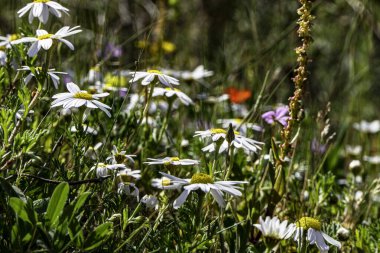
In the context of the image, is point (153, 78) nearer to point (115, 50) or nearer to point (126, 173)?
point (126, 173)

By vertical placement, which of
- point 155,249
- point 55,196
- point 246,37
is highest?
point 246,37

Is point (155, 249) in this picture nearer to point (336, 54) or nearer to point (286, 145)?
point (286, 145)

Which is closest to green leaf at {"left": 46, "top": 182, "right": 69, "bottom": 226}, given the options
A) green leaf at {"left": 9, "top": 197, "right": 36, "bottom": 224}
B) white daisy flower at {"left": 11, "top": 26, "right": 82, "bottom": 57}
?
green leaf at {"left": 9, "top": 197, "right": 36, "bottom": 224}

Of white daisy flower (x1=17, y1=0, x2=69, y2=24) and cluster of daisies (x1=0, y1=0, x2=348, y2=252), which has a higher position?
white daisy flower (x1=17, y1=0, x2=69, y2=24)

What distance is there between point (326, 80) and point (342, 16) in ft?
1.74

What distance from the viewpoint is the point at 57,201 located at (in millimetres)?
1124

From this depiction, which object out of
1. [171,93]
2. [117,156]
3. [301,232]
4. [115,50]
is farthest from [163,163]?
[115,50]

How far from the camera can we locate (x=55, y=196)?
3.68ft

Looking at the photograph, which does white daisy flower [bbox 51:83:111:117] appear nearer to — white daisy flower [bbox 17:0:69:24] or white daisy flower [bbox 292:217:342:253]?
white daisy flower [bbox 17:0:69:24]

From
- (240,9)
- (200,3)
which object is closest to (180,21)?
(200,3)

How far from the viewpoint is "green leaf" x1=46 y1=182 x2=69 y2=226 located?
44.1 inches

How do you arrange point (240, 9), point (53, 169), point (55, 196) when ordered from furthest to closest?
point (240, 9) < point (53, 169) < point (55, 196)

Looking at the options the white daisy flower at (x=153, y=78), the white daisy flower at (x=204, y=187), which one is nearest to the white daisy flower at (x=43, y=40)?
the white daisy flower at (x=153, y=78)

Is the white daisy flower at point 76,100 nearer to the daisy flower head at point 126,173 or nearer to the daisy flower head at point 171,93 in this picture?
the daisy flower head at point 126,173
